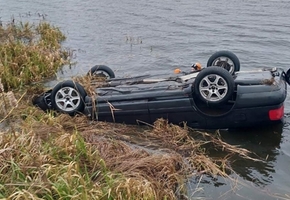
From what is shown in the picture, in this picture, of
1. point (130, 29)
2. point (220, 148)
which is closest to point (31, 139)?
point (220, 148)

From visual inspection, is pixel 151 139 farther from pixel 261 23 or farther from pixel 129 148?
pixel 261 23

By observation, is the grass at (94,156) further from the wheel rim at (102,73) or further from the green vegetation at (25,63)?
the wheel rim at (102,73)

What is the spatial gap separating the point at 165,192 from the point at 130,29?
11.9 metres

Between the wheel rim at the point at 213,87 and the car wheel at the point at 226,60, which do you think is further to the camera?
the car wheel at the point at 226,60

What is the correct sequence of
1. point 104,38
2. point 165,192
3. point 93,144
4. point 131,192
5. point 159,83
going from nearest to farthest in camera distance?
1. point 131,192
2. point 165,192
3. point 93,144
4. point 159,83
5. point 104,38

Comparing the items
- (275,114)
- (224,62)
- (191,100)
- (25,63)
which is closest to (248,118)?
(275,114)

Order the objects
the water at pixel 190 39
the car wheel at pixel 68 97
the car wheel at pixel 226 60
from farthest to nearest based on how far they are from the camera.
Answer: the car wheel at pixel 226 60
the car wheel at pixel 68 97
the water at pixel 190 39

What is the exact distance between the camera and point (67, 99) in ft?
22.0

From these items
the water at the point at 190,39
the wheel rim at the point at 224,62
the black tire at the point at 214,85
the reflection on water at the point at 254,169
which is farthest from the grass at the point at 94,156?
the wheel rim at the point at 224,62

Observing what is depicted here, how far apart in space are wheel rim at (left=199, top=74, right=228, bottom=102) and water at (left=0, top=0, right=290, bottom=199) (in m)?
0.64

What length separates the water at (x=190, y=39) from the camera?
5613 millimetres

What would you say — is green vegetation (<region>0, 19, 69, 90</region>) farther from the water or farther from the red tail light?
the red tail light

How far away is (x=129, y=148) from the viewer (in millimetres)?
5355

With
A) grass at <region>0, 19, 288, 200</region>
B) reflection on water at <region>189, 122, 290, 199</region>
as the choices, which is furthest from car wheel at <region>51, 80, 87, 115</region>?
reflection on water at <region>189, 122, 290, 199</region>
